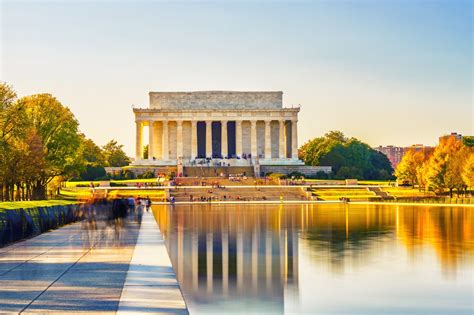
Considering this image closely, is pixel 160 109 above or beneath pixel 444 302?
above

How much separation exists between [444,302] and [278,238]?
602 inches

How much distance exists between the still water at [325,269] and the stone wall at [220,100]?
82.6 meters

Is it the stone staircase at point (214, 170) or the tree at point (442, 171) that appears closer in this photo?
the tree at point (442, 171)

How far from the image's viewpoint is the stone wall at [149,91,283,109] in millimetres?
119375

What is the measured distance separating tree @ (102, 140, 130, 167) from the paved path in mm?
98876

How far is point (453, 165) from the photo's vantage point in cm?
7600

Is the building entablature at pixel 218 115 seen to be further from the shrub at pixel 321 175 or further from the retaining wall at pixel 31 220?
the retaining wall at pixel 31 220

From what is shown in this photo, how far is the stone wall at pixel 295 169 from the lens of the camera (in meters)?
108

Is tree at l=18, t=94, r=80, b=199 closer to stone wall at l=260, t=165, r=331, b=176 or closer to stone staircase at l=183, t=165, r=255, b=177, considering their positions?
stone staircase at l=183, t=165, r=255, b=177

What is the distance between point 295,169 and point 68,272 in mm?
91287

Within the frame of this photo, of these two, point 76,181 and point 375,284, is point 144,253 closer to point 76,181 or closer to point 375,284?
point 375,284

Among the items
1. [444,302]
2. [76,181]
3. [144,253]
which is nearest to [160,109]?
[76,181]

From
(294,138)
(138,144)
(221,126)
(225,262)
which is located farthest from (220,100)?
(225,262)

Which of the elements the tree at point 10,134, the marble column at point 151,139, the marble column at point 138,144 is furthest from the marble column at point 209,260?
the marble column at point 151,139
